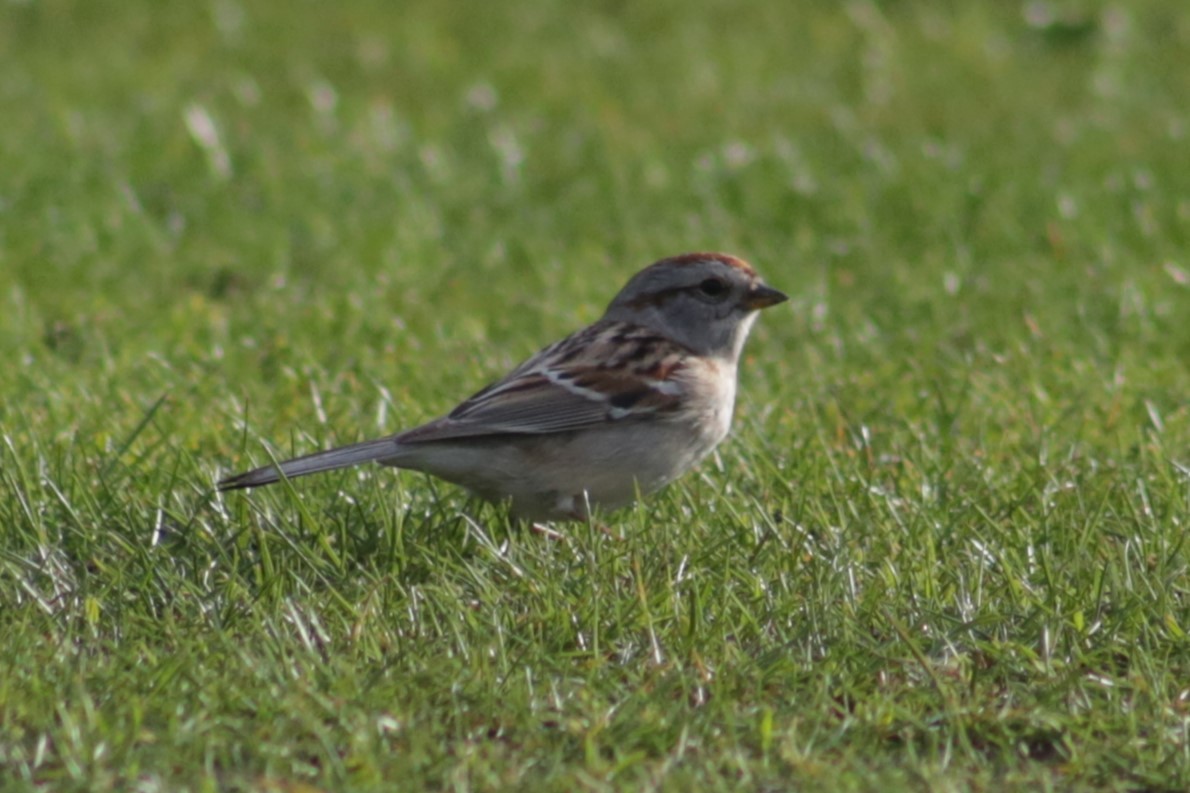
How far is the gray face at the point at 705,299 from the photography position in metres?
6.06

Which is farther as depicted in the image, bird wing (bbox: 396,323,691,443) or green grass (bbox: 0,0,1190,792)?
bird wing (bbox: 396,323,691,443)

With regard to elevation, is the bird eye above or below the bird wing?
above

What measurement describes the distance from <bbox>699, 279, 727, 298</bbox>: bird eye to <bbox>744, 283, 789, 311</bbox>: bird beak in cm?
9

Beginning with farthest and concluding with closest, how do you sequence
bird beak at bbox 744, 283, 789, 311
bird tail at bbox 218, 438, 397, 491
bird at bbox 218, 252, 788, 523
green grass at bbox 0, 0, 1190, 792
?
bird beak at bbox 744, 283, 789, 311, bird at bbox 218, 252, 788, 523, bird tail at bbox 218, 438, 397, 491, green grass at bbox 0, 0, 1190, 792

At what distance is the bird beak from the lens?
239 inches

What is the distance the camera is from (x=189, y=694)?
4082mm

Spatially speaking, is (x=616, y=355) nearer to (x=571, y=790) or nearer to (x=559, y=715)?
(x=559, y=715)

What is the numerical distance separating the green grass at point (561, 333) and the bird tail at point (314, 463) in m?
0.14

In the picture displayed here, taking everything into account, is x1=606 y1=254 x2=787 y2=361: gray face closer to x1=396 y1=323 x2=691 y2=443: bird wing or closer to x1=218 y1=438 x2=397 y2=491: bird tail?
x1=396 y1=323 x2=691 y2=443: bird wing

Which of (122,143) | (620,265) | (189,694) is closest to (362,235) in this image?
(620,265)

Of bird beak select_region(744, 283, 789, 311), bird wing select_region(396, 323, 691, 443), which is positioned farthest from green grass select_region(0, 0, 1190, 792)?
bird beak select_region(744, 283, 789, 311)

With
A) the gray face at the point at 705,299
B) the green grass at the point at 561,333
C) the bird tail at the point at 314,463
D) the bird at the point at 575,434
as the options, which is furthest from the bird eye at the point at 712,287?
the bird tail at the point at 314,463

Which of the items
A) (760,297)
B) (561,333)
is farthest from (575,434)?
(561,333)

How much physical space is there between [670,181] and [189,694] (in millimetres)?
6360
